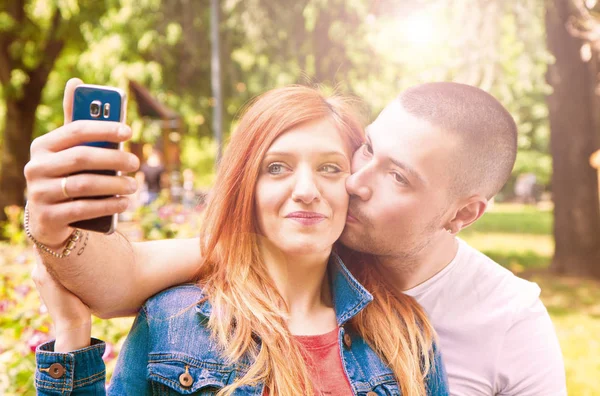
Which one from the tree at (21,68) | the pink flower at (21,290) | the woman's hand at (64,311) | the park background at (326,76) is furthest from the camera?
the tree at (21,68)

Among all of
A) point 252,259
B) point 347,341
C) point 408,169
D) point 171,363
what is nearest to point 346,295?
point 347,341

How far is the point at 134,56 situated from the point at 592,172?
879 centimetres

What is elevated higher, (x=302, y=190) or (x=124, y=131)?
(x=124, y=131)

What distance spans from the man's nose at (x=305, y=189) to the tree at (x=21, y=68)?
30.0ft

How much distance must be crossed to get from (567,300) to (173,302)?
5.53 meters

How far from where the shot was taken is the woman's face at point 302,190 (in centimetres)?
153

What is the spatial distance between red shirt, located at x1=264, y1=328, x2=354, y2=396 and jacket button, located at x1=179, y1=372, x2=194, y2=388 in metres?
0.17

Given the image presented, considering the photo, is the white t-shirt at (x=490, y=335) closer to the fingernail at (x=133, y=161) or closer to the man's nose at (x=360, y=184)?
the man's nose at (x=360, y=184)

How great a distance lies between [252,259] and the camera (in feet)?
5.38

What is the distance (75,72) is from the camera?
13453mm

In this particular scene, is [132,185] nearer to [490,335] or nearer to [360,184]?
[360,184]

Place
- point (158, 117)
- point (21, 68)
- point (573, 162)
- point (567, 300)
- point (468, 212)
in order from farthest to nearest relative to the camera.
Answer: point (158, 117) < point (21, 68) < point (573, 162) < point (567, 300) < point (468, 212)

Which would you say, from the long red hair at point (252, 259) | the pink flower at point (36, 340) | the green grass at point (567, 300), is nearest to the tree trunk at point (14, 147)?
the green grass at point (567, 300)

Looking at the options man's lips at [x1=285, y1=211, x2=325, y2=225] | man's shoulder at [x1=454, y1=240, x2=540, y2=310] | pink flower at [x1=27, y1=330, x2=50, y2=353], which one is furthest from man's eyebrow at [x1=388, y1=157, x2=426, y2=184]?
pink flower at [x1=27, y1=330, x2=50, y2=353]
